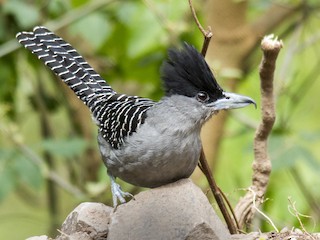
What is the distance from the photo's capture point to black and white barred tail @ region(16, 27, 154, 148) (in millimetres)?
3025

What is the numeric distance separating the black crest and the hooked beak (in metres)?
0.02

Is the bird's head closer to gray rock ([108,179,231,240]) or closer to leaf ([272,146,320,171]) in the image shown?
gray rock ([108,179,231,240])

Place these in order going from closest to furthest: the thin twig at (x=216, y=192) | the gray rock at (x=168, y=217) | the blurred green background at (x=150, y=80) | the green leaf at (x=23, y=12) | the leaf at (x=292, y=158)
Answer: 1. the gray rock at (x=168, y=217)
2. the thin twig at (x=216, y=192)
3. the leaf at (x=292, y=158)
4. the blurred green background at (x=150, y=80)
5. the green leaf at (x=23, y=12)

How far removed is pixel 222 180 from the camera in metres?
5.09

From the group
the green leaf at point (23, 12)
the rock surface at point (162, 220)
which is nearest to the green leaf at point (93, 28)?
the green leaf at point (23, 12)

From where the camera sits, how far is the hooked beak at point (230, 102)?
2.70m

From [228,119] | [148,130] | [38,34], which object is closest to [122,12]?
[228,119]

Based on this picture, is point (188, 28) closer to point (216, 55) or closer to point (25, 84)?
point (216, 55)

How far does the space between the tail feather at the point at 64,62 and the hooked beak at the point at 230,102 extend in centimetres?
65

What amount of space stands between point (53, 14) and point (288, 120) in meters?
1.55

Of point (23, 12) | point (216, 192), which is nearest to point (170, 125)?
point (216, 192)

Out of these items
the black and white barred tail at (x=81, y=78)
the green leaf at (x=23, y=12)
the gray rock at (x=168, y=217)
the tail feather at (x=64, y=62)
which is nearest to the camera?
the gray rock at (x=168, y=217)

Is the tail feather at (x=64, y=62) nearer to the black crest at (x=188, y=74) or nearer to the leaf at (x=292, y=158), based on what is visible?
the black crest at (x=188, y=74)

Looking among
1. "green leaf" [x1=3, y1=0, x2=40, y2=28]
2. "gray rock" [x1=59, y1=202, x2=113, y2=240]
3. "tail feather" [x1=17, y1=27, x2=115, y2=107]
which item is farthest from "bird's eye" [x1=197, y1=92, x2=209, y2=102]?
"green leaf" [x1=3, y1=0, x2=40, y2=28]
